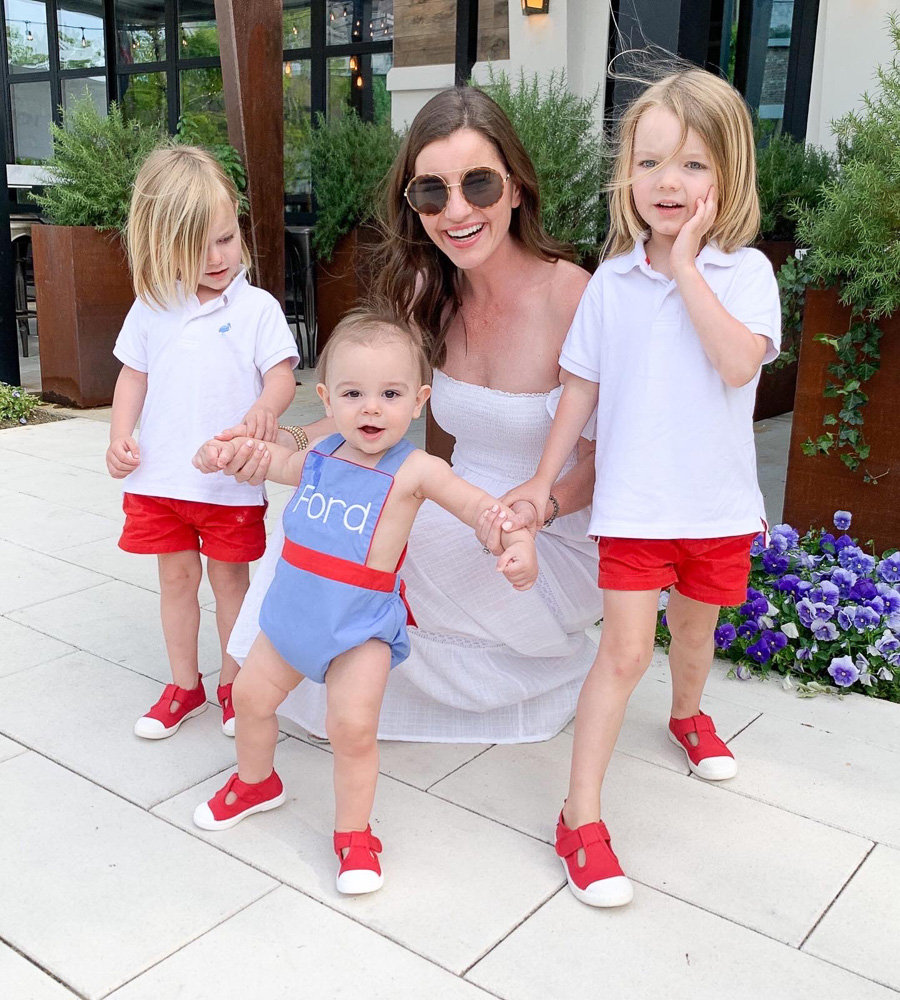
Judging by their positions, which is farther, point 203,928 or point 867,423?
point 867,423

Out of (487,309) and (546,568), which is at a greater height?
(487,309)

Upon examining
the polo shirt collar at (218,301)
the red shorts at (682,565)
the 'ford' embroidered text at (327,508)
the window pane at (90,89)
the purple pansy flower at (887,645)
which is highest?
the window pane at (90,89)

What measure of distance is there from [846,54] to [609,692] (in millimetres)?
6169

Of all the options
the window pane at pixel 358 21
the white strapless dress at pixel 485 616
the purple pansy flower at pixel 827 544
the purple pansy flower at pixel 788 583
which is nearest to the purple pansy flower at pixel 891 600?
the purple pansy flower at pixel 788 583

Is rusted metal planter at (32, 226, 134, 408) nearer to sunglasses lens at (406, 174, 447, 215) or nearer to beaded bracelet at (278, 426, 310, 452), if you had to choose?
beaded bracelet at (278, 426, 310, 452)

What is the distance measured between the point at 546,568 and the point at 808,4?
696 cm

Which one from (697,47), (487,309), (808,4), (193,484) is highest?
(808,4)

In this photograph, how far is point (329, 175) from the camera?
24.7ft

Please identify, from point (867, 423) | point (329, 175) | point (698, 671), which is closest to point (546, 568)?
point (698, 671)

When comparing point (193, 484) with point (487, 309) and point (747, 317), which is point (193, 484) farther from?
point (747, 317)

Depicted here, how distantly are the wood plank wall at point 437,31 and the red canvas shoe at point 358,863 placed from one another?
23.4 ft

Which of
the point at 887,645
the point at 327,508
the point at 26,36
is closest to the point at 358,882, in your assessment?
the point at 327,508

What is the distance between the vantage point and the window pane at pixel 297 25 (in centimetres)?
1038

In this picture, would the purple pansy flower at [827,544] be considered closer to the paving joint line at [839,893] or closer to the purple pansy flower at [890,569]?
the purple pansy flower at [890,569]
